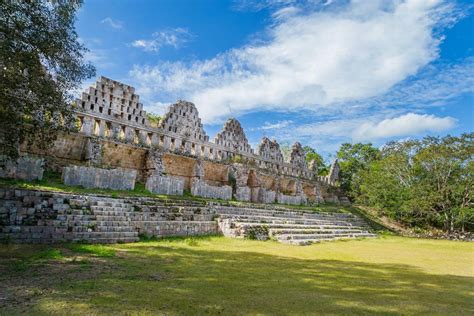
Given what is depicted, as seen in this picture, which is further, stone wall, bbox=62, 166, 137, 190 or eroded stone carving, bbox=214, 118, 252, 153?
eroded stone carving, bbox=214, 118, 252, 153

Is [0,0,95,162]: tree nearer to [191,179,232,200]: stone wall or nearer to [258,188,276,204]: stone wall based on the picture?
[191,179,232,200]: stone wall

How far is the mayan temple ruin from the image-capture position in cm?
873

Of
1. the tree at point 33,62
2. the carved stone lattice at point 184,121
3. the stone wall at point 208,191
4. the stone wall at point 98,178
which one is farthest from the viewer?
the carved stone lattice at point 184,121

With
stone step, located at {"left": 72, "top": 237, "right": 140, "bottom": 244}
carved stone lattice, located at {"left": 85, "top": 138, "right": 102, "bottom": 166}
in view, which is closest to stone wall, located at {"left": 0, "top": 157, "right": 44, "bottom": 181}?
carved stone lattice, located at {"left": 85, "top": 138, "right": 102, "bottom": 166}

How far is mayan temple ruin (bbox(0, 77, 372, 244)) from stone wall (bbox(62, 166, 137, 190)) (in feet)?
0.13

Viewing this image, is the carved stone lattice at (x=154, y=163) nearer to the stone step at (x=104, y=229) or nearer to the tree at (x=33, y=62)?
the stone step at (x=104, y=229)

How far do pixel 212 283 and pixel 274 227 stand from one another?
8956mm

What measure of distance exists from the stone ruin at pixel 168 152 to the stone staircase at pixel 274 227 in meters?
3.25

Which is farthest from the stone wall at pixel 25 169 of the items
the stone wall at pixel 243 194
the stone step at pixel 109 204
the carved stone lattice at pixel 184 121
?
the stone wall at pixel 243 194

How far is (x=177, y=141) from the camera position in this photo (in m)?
19.6

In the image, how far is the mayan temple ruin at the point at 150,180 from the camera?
8734mm

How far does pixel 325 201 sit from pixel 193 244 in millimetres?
24770

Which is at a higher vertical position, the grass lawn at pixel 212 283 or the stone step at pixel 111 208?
the stone step at pixel 111 208

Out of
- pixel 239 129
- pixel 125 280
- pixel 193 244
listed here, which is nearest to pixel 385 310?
pixel 125 280
